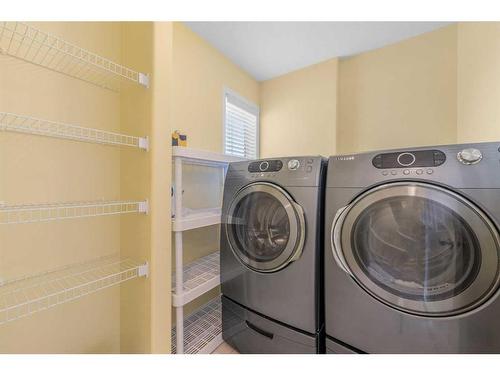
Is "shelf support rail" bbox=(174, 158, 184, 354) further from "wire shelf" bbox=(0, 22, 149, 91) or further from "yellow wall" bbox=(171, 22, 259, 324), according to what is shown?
"wire shelf" bbox=(0, 22, 149, 91)

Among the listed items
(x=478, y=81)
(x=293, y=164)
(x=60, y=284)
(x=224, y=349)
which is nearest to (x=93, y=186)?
(x=60, y=284)

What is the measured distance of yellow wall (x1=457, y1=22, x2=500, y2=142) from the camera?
3.73 ft

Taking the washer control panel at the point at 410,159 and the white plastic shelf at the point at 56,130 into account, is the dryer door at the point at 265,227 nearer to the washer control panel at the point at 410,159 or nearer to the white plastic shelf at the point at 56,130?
the washer control panel at the point at 410,159

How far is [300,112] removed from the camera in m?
2.18

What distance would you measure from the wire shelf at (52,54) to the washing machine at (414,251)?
3.74ft

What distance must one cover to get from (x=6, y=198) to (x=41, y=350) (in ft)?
2.21

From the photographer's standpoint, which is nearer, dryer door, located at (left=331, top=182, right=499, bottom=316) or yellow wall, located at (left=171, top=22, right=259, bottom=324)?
dryer door, located at (left=331, top=182, right=499, bottom=316)

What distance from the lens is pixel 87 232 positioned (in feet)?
3.34

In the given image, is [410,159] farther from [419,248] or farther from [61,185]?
[61,185]

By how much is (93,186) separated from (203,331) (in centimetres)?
112

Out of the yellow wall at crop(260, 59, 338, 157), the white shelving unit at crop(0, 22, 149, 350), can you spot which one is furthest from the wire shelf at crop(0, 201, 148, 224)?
the yellow wall at crop(260, 59, 338, 157)

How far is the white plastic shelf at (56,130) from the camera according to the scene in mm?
789

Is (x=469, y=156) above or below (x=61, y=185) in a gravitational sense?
above

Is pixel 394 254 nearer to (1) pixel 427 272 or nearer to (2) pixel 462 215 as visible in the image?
(1) pixel 427 272
